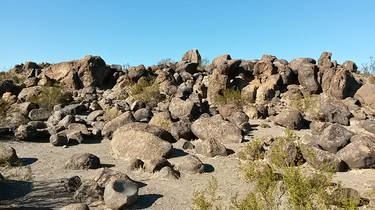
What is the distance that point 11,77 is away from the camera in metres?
30.7

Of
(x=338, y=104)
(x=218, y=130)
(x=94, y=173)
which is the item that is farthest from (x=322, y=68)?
(x=94, y=173)

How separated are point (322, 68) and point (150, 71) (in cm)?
1397

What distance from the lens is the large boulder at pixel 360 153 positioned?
10000 mm

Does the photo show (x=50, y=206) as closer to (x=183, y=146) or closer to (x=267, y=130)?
(x=183, y=146)

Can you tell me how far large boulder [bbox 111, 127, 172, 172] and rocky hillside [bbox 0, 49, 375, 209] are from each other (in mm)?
41

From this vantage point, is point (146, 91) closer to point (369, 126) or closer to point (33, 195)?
point (369, 126)

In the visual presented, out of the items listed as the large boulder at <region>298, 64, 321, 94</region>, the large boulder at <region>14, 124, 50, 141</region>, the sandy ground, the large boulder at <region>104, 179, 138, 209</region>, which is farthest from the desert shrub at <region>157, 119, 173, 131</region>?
the large boulder at <region>298, 64, 321, 94</region>

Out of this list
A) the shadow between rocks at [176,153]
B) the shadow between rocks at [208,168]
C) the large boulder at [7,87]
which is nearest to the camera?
the shadow between rocks at [208,168]

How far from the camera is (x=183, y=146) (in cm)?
1310

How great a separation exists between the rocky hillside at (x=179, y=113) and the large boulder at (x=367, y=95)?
0.05 meters

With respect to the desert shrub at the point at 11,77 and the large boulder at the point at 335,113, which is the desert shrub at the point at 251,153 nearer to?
the large boulder at the point at 335,113

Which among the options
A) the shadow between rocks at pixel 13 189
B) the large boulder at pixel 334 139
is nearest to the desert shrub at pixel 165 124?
the large boulder at pixel 334 139

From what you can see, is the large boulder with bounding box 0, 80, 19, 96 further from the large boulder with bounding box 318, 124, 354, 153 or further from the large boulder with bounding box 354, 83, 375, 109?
the large boulder with bounding box 354, 83, 375, 109

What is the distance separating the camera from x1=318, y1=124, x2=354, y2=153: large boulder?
37.5ft
